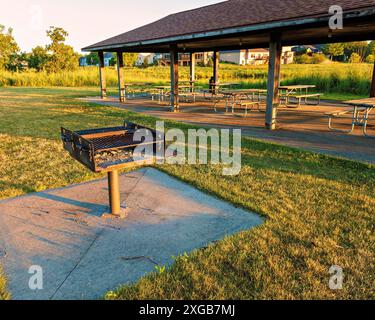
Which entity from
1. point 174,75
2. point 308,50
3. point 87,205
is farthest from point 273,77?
point 308,50

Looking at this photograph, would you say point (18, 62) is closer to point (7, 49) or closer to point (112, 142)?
point (7, 49)

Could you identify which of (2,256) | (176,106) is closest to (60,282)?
(2,256)

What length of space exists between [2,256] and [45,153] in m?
4.04

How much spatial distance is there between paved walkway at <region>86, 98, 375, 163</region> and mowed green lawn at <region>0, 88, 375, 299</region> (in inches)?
26.4

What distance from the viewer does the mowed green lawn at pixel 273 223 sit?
2473 millimetres

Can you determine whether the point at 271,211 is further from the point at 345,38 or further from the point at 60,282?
the point at 345,38

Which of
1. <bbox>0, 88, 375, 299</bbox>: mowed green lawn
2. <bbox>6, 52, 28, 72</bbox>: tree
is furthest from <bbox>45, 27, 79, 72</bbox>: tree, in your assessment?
<bbox>0, 88, 375, 299</bbox>: mowed green lawn

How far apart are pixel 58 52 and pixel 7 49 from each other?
9.60 meters

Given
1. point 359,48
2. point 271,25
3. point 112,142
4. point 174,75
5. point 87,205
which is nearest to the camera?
point 112,142

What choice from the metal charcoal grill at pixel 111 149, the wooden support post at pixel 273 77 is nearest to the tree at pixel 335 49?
the wooden support post at pixel 273 77

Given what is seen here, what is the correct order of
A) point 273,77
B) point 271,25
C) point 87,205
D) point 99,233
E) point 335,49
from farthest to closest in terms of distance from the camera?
point 335,49 < point 273,77 < point 271,25 < point 87,205 < point 99,233

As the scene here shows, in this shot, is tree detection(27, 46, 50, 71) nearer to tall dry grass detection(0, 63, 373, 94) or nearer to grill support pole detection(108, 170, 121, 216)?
tall dry grass detection(0, 63, 373, 94)

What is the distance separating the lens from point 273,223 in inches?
137

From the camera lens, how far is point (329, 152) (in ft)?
20.4
